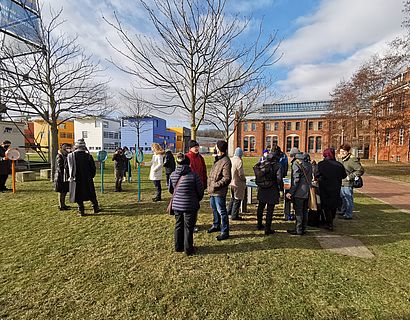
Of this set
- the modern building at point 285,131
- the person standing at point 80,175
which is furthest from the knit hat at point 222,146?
the modern building at point 285,131

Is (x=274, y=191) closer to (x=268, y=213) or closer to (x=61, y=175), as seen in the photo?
(x=268, y=213)

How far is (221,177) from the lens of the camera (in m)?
4.55

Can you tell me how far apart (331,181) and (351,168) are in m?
1.38

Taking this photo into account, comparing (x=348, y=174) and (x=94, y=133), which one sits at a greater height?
(x=94, y=133)

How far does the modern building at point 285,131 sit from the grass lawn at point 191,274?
53.4 m

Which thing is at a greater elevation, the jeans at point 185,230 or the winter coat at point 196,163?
the winter coat at point 196,163

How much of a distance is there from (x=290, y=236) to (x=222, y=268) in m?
2.02

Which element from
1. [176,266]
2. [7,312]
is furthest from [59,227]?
[176,266]

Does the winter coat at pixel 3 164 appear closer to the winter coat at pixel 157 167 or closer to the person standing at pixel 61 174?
the person standing at pixel 61 174

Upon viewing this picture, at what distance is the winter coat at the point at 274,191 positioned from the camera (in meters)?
4.64

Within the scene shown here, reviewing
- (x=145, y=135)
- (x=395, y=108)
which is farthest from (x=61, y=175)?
(x=145, y=135)

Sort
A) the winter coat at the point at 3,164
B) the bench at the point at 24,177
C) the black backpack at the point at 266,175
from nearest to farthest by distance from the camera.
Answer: the black backpack at the point at 266,175
the winter coat at the point at 3,164
the bench at the point at 24,177

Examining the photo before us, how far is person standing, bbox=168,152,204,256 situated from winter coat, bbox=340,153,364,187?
173 inches

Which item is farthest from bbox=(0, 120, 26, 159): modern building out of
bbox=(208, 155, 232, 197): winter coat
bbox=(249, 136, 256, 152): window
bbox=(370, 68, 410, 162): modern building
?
bbox=(249, 136, 256, 152): window
